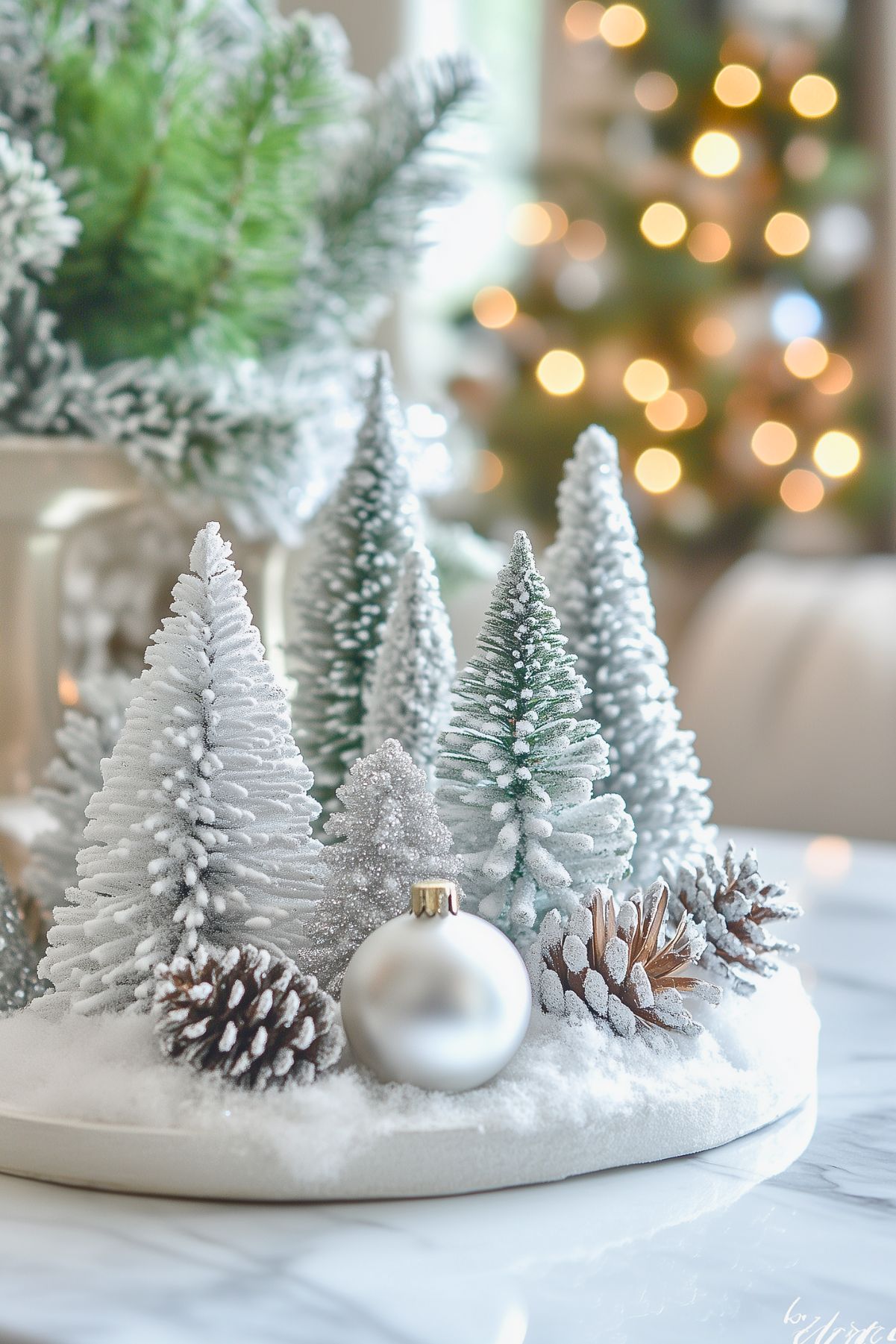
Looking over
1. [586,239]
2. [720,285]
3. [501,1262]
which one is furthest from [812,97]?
[501,1262]

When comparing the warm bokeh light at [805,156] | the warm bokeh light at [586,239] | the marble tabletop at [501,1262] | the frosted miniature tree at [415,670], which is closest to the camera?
the marble tabletop at [501,1262]

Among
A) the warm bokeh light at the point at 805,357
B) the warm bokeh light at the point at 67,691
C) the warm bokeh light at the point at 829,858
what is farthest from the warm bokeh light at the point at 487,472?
the warm bokeh light at the point at 67,691

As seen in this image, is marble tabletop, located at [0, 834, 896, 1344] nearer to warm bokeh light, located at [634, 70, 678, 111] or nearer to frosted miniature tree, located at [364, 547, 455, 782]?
frosted miniature tree, located at [364, 547, 455, 782]

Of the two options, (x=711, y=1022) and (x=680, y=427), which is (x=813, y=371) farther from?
(x=711, y=1022)

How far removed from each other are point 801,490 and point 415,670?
6.57ft

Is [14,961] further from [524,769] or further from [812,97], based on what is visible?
[812,97]

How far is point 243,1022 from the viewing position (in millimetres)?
406

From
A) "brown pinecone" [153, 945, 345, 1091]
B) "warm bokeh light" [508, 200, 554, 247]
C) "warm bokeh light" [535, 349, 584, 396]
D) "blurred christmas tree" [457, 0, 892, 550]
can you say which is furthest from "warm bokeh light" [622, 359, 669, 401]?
"brown pinecone" [153, 945, 345, 1091]

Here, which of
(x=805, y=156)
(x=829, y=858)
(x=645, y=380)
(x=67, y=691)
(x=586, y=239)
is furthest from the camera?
(x=586, y=239)

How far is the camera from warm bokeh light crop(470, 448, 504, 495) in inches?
97.8

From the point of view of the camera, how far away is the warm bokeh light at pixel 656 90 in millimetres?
2436

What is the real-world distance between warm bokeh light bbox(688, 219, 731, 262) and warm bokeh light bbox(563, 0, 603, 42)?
0.43m

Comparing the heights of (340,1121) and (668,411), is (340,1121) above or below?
below

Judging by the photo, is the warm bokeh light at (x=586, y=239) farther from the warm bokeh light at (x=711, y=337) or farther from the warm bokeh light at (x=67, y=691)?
the warm bokeh light at (x=67, y=691)
